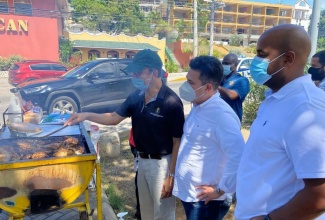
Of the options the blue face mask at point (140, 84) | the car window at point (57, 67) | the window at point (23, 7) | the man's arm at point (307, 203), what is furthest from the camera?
the window at point (23, 7)

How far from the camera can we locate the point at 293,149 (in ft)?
3.68

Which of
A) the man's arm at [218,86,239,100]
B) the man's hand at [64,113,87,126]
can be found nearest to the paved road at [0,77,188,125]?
the man's arm at [218,86,239,100]

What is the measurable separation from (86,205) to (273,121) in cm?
209

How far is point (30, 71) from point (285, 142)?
13698 mm

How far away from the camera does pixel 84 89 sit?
26.2 feet

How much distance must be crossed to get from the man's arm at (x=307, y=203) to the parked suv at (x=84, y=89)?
7016mm

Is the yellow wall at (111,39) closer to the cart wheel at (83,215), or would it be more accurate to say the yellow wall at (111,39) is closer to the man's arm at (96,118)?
the man's arm at (96,118)

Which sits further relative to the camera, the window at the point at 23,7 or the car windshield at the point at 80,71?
the window at the point at 23,7

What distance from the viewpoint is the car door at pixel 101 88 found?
805 cm

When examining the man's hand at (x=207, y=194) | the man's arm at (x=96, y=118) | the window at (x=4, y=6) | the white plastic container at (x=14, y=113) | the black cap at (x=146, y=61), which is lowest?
the man's hand at (x=207, y=194)

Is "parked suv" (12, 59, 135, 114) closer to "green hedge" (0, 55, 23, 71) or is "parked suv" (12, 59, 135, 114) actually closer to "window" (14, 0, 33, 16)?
"green hedge" (0, 55, 23, 71)

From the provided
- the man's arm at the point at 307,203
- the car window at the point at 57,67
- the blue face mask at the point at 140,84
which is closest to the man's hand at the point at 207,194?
the man's arm at the point at 307,203

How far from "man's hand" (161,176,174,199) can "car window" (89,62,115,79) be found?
20.5 feet

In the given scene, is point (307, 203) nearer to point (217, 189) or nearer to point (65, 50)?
point (217, 189)
